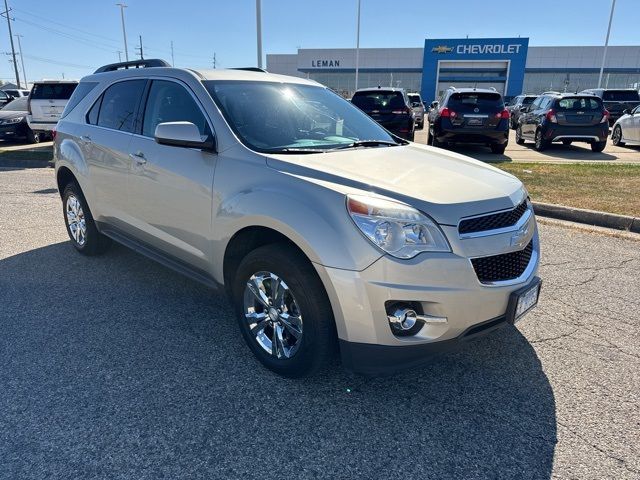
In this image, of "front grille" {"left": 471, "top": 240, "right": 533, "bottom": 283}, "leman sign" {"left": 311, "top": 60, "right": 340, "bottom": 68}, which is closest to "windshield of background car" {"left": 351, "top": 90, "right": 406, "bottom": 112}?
"front grille" {"left": 471, "top": 240, "right": 533, "bottom": 283}

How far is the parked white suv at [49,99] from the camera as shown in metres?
14.5

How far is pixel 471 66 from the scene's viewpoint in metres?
62.7

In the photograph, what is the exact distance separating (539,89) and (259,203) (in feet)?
262

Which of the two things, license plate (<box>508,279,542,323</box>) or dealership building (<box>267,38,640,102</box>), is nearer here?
license plate (<box>508,279,542,323</box>)

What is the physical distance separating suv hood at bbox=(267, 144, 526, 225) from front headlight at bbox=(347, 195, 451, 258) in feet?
0.22

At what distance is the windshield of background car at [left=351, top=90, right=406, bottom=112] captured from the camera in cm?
1322

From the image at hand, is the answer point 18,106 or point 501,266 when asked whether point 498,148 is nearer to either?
point 501,266

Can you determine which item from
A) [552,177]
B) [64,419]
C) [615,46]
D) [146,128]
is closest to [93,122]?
[146,128]

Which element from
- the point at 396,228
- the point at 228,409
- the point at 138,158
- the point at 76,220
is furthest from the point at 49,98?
the point at 396,228

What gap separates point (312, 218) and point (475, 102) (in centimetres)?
1128

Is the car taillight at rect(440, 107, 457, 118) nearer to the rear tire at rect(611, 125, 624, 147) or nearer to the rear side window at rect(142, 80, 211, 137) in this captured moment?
the rear tire at rect(611, 125, 624, 147)

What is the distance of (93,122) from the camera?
4.70 m

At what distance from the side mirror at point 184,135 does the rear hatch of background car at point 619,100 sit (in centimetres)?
2446

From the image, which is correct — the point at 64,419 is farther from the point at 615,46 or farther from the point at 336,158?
the point at 615,46
